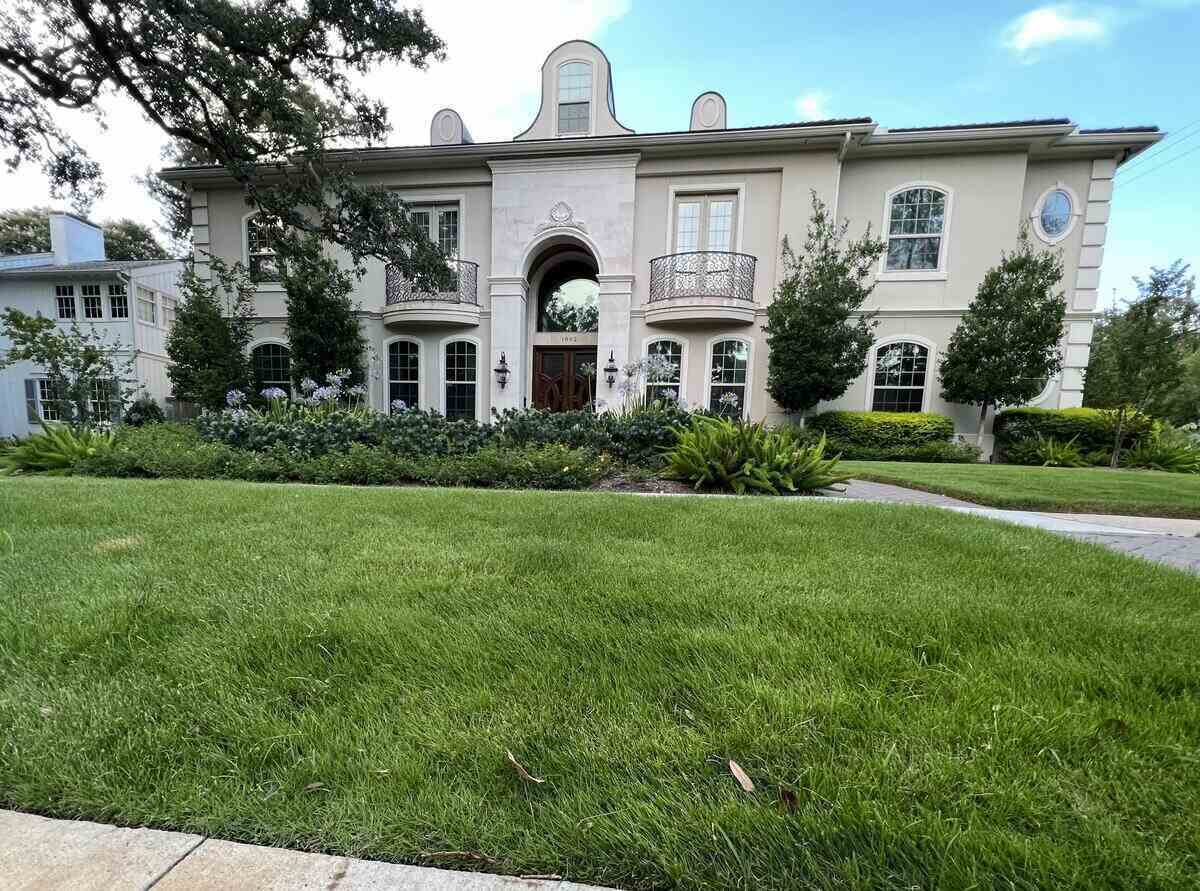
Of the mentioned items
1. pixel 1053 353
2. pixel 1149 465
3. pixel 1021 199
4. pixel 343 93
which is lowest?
pixel 1149 465

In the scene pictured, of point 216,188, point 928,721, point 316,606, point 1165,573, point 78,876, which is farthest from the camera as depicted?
point 216,188

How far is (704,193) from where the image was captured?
10.9 metres

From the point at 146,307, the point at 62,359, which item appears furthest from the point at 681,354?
the point at 146,307

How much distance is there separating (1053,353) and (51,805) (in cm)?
1356

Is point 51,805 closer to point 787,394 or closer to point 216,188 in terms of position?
point 787,394

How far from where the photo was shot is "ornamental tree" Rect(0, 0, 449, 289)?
752 cm

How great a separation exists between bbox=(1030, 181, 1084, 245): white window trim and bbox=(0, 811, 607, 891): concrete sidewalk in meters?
14.9

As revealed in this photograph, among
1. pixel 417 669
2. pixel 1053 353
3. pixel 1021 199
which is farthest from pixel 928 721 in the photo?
pixel 1021 199

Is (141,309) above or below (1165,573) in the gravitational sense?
above

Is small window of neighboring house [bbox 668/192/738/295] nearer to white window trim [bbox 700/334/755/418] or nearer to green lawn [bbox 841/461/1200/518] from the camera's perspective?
white window trim [bbox 700/334/755/418]

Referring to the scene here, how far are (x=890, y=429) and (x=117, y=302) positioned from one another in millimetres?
20240

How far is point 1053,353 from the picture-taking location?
9469mm

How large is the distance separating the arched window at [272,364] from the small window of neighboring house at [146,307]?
4.03 meters

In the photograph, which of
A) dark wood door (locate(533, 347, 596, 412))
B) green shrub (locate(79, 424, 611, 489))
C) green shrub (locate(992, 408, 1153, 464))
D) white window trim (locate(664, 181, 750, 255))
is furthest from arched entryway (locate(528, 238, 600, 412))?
green shrub (locate(992, 408, 1153, 464))
